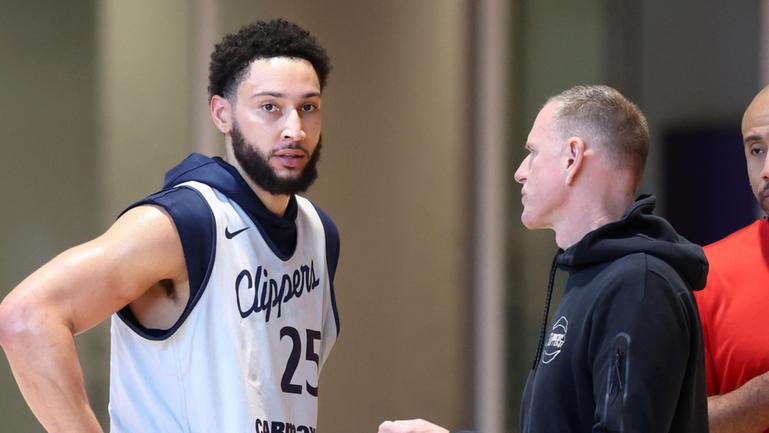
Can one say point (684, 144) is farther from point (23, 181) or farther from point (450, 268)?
point (23, 181)

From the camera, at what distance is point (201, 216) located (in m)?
2.20

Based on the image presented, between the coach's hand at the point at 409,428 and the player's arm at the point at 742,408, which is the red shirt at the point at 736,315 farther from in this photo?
the coach's hand at the point at 409,428

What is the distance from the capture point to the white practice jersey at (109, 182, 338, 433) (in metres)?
2.19

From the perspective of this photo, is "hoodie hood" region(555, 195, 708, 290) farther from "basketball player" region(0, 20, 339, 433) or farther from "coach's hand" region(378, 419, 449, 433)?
"basketball player" region(0, 20, 339, 433)

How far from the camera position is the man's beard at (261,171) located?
7.67 ft

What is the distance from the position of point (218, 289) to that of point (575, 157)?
2.47 feet

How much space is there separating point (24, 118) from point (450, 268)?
1453 mm

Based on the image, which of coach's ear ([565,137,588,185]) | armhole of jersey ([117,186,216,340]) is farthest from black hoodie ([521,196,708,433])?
armhole of jersey ([117,186,216,340])

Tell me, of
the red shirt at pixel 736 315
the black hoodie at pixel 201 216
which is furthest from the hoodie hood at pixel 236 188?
the red shirt at pixel 736 315

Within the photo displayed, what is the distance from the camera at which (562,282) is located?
3596 millimetres

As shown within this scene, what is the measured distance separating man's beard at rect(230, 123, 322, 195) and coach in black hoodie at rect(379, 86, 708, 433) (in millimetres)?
533

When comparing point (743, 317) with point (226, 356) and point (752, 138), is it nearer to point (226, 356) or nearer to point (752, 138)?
point (752, 138)

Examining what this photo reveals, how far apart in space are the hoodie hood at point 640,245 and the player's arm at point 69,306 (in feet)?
2.61

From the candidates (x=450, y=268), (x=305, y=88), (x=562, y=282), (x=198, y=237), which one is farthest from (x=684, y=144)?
(x=198, y=237)
